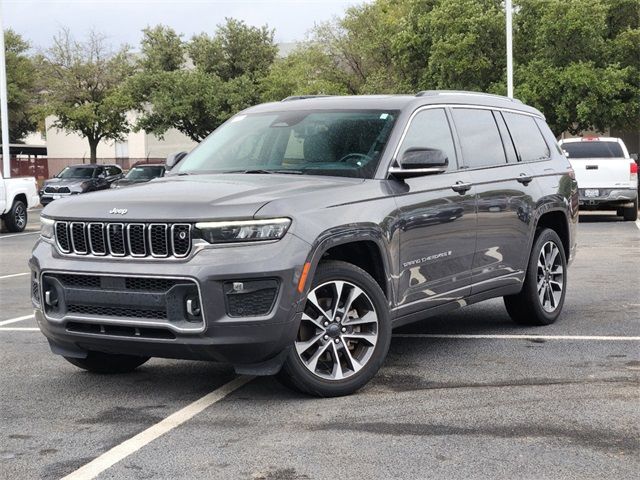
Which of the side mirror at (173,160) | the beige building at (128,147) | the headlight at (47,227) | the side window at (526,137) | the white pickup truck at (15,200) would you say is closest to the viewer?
the headlight at (47,227)

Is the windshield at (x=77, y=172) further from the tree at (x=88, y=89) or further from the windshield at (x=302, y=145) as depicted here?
the windshield at (x=302, y=145)

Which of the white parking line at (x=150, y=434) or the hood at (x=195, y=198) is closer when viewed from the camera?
the white parking line at (x=150, y=434)

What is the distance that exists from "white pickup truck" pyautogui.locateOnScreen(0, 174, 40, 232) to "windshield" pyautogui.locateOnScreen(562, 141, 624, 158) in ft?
40.6

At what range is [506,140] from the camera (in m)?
8.15

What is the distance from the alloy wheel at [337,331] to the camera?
230 inches

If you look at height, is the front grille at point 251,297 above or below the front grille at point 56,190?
above

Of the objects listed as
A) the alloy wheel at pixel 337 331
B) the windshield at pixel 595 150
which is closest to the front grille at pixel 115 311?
the alloy wheel at pixel 337 331

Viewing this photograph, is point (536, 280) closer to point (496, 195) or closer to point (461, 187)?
point (496, 195)

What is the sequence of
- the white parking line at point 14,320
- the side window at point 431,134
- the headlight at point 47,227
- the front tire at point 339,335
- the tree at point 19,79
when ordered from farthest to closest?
the tree at point 19,79
the white parking line at point 14,320
the side window at point 431,134
the headlight at point 47,227
the front tire at point 339,335

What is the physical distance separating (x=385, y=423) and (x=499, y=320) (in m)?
3.76

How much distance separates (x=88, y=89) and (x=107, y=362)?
47.4 meters

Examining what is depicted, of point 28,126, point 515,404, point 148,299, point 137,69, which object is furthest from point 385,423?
point 28,126

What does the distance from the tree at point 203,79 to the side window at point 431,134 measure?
137 ft

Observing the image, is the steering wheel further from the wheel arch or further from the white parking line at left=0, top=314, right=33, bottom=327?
the white parking line at left=0, top=314, right=33, bottom=327
